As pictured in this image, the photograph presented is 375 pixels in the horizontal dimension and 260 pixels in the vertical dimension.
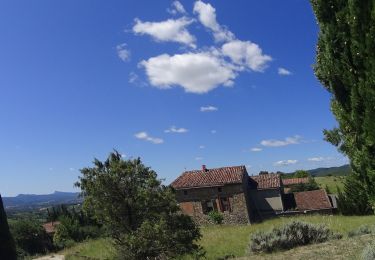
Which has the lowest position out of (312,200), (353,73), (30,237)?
(312,200)

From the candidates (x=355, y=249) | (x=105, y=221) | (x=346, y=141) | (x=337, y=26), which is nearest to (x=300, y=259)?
(x=355, y=249)

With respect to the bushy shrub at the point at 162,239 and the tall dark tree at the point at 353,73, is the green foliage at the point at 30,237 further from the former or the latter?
the tall dark tree at the point at 353,73

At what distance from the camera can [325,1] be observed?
739cm

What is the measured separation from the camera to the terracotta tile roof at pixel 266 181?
168ft

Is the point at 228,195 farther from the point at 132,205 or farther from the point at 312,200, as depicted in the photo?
the point at 132,205

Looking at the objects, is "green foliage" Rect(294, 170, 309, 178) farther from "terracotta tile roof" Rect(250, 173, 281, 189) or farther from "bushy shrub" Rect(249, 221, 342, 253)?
"bushy shrub" Rect(249, 221, 342, 253)

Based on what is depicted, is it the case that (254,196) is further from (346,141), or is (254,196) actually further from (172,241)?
(346,141)

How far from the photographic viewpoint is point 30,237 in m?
48.9

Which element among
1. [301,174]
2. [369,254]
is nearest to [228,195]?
[369,254]

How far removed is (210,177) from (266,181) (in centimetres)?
799

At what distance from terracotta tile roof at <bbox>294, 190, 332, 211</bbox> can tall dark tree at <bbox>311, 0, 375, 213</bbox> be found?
147ft

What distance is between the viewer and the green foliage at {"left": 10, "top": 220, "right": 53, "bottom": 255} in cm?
4806

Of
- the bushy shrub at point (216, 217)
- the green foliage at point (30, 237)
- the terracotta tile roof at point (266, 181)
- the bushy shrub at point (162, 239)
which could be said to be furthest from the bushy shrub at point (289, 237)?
the green foliage at point (30, 237)

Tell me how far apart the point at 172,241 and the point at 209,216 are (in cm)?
3126
